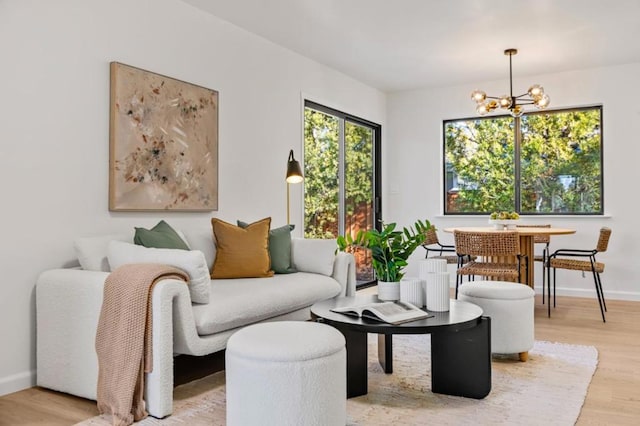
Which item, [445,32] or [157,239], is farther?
[445,32]

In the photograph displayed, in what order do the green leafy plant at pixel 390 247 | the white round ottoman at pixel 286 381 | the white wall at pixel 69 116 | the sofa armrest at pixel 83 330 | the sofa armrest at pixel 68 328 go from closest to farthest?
the white round ottoman at pixel 286 381
the sofa armrest at pixel 83 330
the sofa armrest at pixel 68 328
the white wall at pixel 69 116
the green leafy plant at pixel 390 247

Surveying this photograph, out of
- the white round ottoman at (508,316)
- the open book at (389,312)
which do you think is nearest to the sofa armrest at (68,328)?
the open book at (389,312)

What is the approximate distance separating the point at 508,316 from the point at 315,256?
1393 mm

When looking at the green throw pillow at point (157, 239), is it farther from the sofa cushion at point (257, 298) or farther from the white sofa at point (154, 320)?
the sofa cushion at point (257, 298)

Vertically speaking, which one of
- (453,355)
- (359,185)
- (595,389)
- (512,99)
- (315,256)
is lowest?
(595,389)

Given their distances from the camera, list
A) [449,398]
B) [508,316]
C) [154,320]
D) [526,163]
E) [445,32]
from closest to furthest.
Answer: [154,320] < [449,398] < [508,316] < [445,32] < [526,163]

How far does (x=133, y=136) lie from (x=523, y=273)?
3406mm

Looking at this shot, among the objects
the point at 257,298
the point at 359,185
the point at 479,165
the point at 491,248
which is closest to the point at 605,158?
the point at 479,165

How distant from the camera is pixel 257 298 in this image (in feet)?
9.80

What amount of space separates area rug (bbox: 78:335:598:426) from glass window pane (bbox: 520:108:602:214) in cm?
294

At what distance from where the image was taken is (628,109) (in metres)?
5.54

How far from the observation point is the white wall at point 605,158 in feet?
18.2

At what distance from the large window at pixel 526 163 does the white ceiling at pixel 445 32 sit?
2.00 ft

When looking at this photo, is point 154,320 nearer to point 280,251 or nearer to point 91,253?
point 91,253
